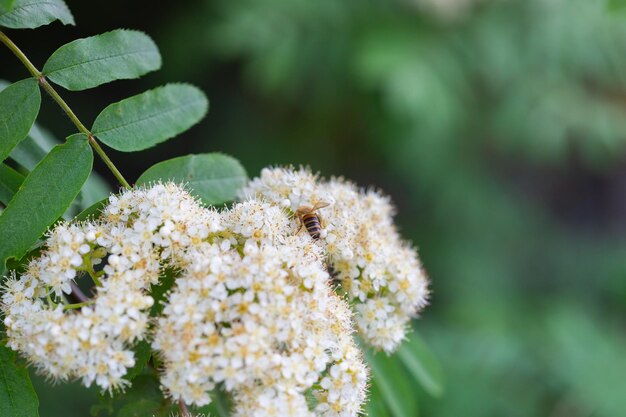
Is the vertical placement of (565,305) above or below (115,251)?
above

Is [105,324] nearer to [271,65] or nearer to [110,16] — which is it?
[271,65]

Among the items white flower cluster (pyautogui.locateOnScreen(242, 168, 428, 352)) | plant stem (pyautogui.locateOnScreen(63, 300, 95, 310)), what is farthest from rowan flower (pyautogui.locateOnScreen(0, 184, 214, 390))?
white flower cluster (pyautogui.locateOnScreen(242, 168, 428, 352))

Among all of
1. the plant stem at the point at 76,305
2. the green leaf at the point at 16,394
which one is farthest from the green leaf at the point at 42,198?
the green leaf at the point at 16,394

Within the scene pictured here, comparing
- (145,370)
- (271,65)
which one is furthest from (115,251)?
(271,65)

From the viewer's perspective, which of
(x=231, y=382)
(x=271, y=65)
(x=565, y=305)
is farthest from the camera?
(x=271, y=65)

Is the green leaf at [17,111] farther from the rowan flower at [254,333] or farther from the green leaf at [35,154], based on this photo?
the rowan flower at [254,333]

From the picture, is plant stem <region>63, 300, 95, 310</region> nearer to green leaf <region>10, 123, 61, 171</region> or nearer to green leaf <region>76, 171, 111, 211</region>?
green leaf <region>76, 171, 111, 211</region>
